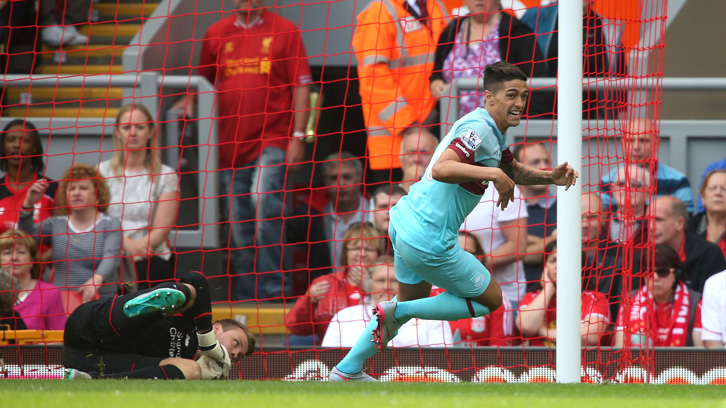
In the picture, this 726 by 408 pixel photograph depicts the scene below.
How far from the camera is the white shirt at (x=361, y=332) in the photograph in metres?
6.11

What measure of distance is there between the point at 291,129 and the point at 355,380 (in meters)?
3.04

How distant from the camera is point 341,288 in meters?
6.52

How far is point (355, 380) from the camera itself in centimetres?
475

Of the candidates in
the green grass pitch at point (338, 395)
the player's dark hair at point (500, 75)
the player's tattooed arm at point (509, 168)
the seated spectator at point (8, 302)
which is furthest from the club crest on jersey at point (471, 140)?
the seated spectator at point (8, 302)

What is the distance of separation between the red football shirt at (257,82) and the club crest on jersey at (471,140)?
309 centimetres

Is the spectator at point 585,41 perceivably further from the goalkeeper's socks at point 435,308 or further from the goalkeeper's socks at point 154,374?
the goalkeeper's socks at point 154,374

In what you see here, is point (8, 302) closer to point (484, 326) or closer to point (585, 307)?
point (484, 326)

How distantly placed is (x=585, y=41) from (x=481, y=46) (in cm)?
73

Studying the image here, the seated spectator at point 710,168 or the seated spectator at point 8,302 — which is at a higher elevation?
the seated spectator at point 710,168

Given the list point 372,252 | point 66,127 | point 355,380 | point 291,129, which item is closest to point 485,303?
point 355,380

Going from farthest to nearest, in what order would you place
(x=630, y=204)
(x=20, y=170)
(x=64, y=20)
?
(x=64, y=20), (x=20, y=170), (x=630, y=204)

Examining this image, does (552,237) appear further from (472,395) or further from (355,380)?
(472,395)

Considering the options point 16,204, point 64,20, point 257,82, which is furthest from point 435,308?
point 64,20

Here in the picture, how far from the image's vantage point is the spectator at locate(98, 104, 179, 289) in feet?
22.5
